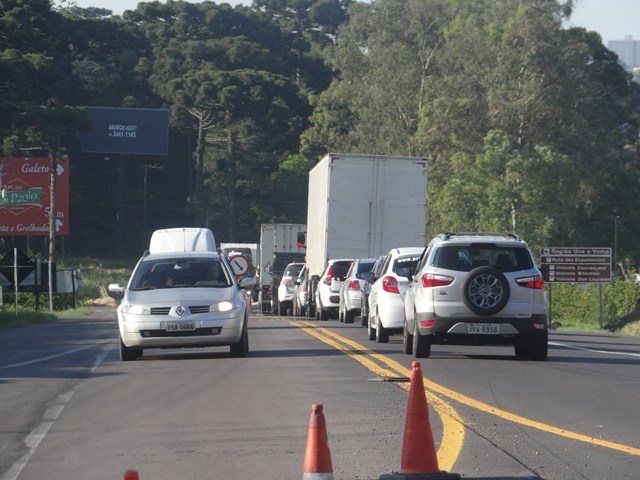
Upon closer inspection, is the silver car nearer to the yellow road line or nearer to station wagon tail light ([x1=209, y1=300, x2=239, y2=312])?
station wagon tail light ([x1=209, y1=300, x2=239, y2=312])

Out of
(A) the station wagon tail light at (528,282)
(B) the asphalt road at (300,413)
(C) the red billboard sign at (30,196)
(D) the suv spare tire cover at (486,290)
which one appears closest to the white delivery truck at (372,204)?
(B) the asphalt road at (300,413)

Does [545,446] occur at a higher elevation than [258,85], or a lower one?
lower

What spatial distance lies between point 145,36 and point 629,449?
94694 millimetres

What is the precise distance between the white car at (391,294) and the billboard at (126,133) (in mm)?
60057

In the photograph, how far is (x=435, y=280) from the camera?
1775 centimetres

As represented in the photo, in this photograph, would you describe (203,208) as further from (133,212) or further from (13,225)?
(13,225)

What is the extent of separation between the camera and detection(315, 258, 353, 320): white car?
111 feet

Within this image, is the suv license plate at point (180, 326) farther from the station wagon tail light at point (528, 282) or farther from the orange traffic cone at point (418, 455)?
the orange traffic cone at point (418, 455)

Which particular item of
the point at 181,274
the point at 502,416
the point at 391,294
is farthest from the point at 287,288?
the point at 502,416

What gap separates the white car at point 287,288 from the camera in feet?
148

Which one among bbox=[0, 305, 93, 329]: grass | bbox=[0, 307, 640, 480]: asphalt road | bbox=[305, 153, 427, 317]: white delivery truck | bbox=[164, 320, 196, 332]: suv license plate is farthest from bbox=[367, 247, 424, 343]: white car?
bbox=[0, 305, 93, 329]: grass

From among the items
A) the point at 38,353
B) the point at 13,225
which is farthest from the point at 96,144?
the point at 38,353

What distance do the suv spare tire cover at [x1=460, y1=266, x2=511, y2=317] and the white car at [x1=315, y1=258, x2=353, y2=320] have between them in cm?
1582

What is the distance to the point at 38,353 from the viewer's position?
2111 centimetres
